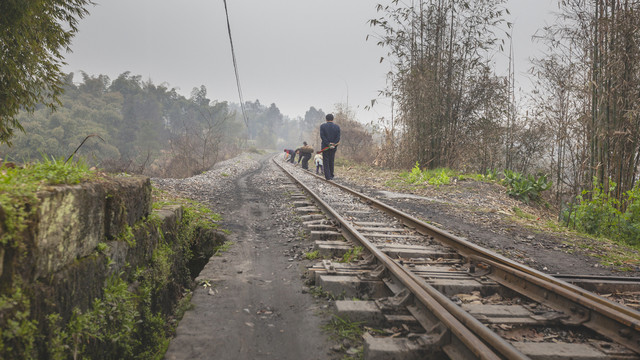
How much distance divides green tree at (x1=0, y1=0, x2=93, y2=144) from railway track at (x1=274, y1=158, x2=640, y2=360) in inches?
231

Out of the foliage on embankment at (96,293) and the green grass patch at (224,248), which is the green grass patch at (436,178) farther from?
the foliage on embankment at (96,293)

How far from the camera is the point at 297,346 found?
2479 millimetres

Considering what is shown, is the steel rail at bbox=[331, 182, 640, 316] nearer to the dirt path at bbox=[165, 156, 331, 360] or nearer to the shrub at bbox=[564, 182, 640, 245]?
the dirt path at bbox=[165, 156, 331, 360]

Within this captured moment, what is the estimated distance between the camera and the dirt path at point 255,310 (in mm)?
2420

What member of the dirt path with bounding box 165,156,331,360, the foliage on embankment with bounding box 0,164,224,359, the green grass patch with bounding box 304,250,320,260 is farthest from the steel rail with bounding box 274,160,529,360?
the foliage on embankment with bounding box 0,164,224,359

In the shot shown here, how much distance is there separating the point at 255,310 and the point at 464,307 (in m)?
1.67

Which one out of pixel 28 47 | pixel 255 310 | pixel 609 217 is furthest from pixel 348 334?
pixel 28 47

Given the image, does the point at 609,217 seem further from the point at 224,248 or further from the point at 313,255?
the point at 224,248

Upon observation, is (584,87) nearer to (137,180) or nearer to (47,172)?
(137,180)

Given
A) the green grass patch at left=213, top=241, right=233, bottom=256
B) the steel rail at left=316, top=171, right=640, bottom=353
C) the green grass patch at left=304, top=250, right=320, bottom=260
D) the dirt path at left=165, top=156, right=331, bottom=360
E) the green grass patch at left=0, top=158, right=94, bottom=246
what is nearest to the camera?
the green grass patch at left=0, top=158, right=94, bottom=246

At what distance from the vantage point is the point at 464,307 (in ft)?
9.21

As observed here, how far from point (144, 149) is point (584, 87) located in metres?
53.5

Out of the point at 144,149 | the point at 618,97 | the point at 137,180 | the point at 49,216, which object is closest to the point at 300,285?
the point at 137,180

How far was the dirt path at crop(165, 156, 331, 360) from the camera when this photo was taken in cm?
242
